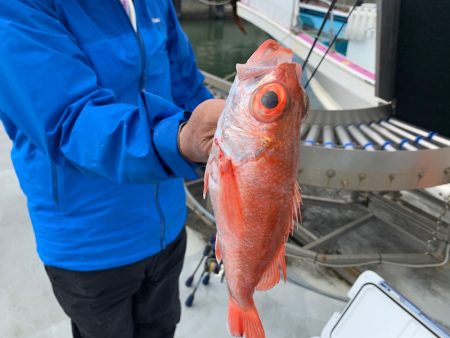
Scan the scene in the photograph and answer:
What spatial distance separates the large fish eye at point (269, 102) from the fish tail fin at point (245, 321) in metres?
0.59

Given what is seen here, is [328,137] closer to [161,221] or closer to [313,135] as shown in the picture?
[313,135]

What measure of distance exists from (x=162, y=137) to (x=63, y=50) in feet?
1.34

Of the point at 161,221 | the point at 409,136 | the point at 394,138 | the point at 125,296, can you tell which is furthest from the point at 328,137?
the point at 125,296

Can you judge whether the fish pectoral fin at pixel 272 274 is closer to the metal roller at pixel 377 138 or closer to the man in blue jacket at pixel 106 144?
the man in blue jacket at pixel 106 144

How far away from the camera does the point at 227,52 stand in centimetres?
1850

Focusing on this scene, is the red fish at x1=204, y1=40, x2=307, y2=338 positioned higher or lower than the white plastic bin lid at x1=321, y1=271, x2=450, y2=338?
higher

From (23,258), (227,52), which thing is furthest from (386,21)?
(227,52)

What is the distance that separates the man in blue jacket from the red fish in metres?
0.10

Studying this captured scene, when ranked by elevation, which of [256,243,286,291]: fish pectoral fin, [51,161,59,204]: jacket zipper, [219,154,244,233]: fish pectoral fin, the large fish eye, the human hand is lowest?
[256,243,286,291]: fish pectoral fin

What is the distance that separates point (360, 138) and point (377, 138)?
0.13m

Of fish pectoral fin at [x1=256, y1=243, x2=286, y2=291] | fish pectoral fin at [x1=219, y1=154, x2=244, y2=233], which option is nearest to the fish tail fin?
fish pectoral fin at [x1=256, y1=243, x2=286, y2=291]

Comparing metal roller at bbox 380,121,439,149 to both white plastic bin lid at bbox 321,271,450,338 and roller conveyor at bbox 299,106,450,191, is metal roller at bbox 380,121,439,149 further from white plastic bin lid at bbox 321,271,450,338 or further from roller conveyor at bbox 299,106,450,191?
white plastic bin lid at bbox 321,271,450,338

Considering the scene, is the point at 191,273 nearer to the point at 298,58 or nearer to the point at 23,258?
the point at 23,258

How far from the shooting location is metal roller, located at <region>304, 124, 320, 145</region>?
9.95 ft
